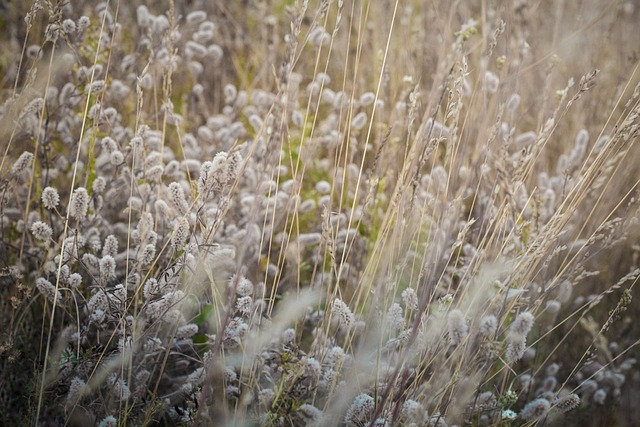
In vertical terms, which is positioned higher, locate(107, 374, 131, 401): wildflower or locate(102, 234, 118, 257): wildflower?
locate(102, 234, 118, 257): wildflower

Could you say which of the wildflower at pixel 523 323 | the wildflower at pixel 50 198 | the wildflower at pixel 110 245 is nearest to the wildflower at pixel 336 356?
the wildflower at pixel 523 323

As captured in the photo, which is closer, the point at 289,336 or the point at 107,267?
the point at 107,267

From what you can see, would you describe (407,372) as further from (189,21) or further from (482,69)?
(189,21)

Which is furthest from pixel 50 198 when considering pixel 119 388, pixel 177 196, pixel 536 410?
pixel 536 410

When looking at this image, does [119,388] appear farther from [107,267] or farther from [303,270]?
[303,270]

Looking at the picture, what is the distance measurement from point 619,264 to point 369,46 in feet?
5.60

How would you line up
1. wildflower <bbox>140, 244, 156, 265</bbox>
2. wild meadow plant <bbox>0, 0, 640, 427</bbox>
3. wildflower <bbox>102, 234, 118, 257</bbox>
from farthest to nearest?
wildflower <bbox>102, 234, 118, 257</bbox> → wildflower <bbox>140, 244, 156, 265</bbox> → wild meadow plant <bbox>0, 0, 640, 427</bbox>

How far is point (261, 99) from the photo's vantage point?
92.8 inches

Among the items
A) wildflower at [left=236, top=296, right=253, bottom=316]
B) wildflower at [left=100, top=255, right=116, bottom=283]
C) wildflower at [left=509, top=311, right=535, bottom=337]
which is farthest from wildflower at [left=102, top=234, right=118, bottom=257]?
wildflower at [left=509, top=311, right=535, bottom=337]

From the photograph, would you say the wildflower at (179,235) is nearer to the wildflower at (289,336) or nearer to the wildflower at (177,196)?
the wildflower at (177,196)

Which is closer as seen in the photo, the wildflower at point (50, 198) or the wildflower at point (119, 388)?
the wildflower at point (119, 388)

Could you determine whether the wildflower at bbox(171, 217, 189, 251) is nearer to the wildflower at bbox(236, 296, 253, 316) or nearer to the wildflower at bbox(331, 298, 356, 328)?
the wildflower at bbox(236, 296, 253, 316)

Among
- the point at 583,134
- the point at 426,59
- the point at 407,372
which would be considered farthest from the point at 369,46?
the point at 407,372

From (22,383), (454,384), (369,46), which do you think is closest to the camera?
(454,384)
